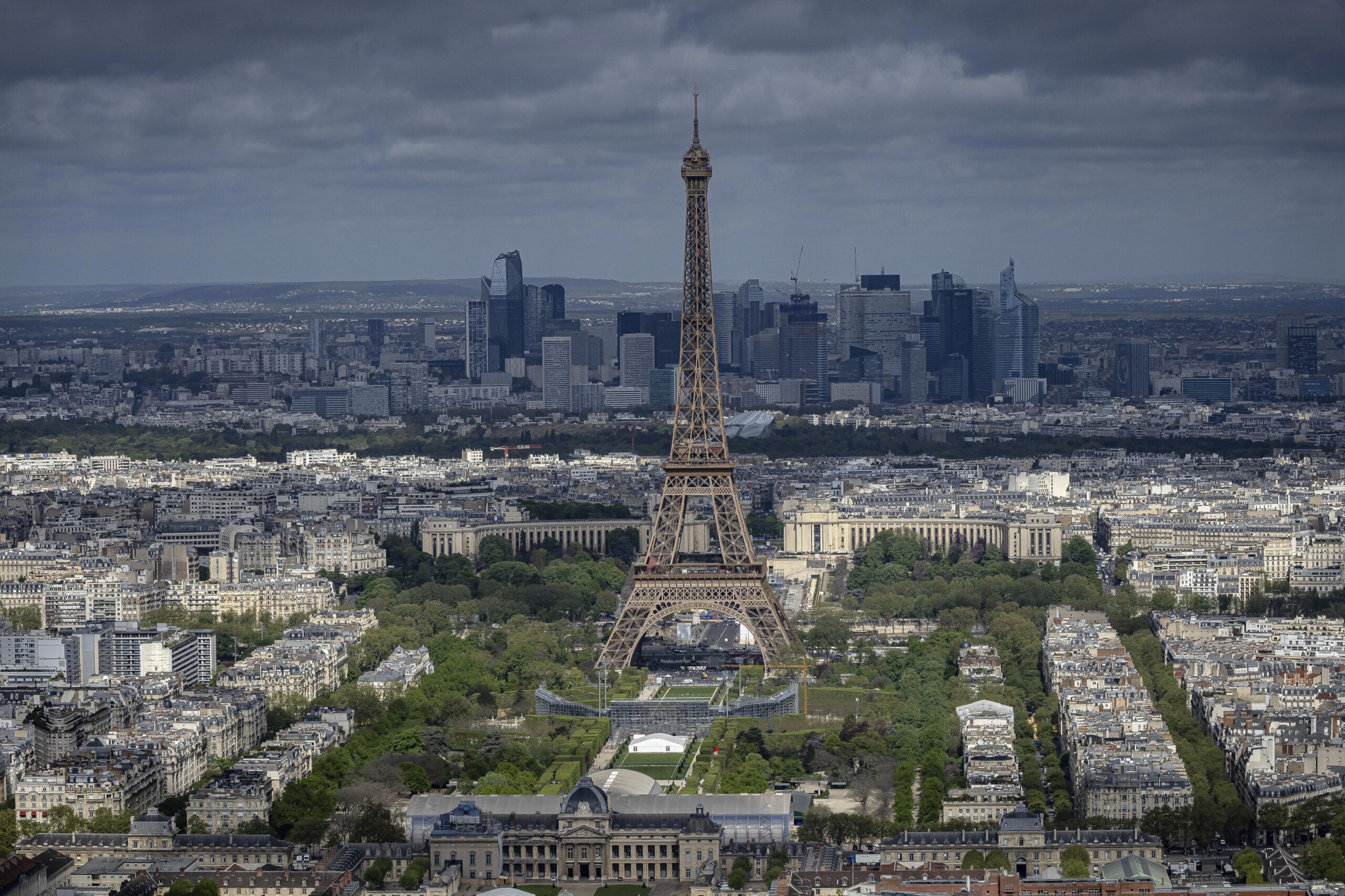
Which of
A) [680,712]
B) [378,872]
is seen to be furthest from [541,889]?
[680,712]

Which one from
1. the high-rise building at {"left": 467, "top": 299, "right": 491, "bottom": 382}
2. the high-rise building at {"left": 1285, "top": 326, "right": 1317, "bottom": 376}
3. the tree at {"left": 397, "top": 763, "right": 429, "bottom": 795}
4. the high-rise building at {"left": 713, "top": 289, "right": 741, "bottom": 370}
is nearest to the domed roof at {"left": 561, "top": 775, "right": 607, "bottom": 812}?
the tree at {"left": 397, "top": 763, "right": 429, "bottom": 795}

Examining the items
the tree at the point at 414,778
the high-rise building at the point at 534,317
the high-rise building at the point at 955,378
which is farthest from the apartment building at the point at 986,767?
the high-rise building at the point at 534,317

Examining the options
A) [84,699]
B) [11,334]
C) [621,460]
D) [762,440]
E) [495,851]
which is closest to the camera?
[495,851]

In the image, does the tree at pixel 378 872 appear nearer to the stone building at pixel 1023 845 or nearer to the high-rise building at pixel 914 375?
the stone building at pixel 1023 845

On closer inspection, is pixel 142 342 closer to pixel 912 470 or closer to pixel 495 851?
pixel 912 470

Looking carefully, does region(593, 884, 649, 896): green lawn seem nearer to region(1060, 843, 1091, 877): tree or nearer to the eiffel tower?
region(1060, 843, 1091, 877): tree

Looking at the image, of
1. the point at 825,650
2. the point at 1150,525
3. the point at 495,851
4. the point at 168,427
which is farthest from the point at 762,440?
the point at 495,851
